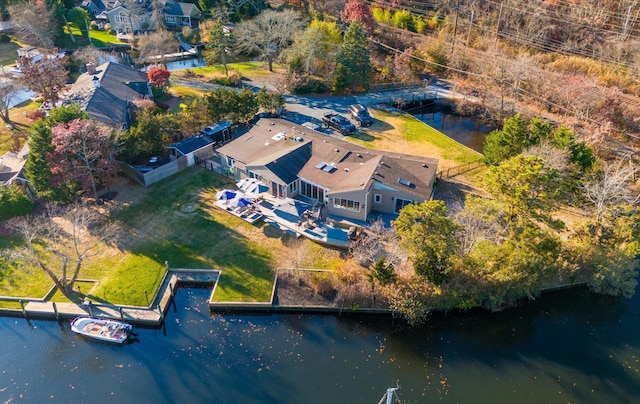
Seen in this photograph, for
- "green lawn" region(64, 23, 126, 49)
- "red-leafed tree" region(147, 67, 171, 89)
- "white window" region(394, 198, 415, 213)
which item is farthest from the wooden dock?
"green lawn" region(64, 23, 126, 49)

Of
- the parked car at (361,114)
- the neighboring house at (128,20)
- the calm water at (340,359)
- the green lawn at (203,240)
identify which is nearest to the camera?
the calm water at (340,359)

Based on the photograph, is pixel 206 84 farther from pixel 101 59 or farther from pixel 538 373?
pixel 538 373

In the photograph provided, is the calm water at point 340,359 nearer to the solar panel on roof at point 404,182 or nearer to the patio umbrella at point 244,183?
the solar panel on roof at point 404,182

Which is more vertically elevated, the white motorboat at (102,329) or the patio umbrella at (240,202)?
the patio umbrella at (240,202)

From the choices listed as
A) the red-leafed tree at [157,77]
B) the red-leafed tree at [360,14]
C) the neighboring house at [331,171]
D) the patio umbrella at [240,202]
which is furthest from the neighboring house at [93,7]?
the patio umbrella at [240,202]

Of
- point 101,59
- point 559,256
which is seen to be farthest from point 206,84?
point 559,256

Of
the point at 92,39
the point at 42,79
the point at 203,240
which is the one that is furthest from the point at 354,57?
the point at 92,39
